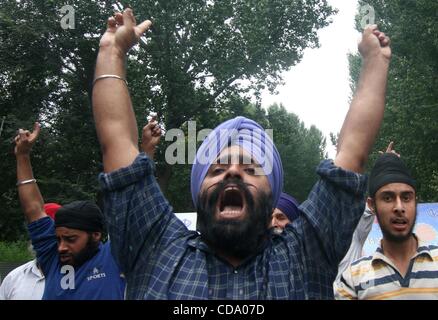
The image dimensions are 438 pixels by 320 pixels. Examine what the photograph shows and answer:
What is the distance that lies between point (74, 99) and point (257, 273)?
51.9 feet

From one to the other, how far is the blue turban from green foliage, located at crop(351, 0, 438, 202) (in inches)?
517

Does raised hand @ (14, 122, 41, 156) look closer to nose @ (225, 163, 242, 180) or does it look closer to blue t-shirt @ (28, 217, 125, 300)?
blue t-shirt @ (28, 217, 125, 300)

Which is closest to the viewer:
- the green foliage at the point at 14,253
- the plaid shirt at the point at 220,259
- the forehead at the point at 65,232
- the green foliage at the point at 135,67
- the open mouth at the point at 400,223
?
the plaid shirt at the point at 220,259

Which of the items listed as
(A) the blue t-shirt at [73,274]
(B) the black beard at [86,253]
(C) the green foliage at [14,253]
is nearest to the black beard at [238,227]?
(A) the blue t-shirt at [73,274]

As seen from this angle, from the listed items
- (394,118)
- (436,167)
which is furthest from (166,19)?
(436,167)

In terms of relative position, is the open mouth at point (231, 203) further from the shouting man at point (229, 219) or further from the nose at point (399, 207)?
the nose at point (399, 207)

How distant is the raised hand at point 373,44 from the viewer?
6.70 feet

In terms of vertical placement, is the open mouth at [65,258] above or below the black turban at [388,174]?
below

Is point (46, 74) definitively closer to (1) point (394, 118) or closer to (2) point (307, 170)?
(1) point (394, 118)

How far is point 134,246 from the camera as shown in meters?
1.85

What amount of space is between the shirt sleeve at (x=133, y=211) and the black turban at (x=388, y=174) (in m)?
1.60

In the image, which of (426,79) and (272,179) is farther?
(426,79)

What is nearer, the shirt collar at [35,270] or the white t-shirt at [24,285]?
the white t-shirt at [24,285]

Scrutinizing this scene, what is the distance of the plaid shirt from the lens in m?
1.79
